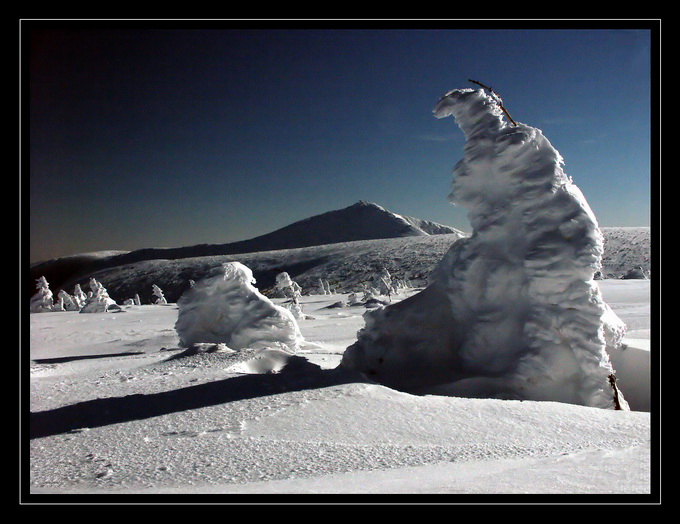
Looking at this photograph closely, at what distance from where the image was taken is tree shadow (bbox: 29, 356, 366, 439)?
12.9 feet

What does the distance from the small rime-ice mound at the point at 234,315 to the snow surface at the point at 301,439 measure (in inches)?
177

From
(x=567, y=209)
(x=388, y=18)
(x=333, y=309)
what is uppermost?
(x=388, y=18)

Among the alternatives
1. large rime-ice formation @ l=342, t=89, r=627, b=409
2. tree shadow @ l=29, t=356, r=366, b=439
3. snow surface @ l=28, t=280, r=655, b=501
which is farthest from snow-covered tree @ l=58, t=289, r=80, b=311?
tree shadow @ l=29, t=356, r=366, b=439

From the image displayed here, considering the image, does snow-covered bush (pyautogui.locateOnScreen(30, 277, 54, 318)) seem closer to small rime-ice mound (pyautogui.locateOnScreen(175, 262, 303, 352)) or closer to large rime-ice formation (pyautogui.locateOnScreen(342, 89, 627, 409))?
small rime-ice mound (pyautogui.locateOnScreen(175, 262, 303, 352))

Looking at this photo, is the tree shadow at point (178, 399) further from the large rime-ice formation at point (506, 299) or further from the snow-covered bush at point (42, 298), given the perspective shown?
the snow-covered bush at point (42, 298)

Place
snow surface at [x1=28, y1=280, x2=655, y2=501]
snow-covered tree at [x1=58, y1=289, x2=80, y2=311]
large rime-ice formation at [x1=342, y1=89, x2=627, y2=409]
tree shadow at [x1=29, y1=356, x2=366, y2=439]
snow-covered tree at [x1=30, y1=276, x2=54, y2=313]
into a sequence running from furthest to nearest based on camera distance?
snow-covered tree at [x1=58, y1=289, x2=80, y2=311] → snow-covered tree at [x1=30, y1=276, x2=54, y2=313] → large rime-ice formation at [x1=342, y1=89, x2=627, y2=409] → tree shadow at [x1=29, y1=356, x2=366, y2=439] → snow surface at [x1=28, y1=280, x2=655, y2=501]

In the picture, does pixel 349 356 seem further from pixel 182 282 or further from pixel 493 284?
pixel 182 282

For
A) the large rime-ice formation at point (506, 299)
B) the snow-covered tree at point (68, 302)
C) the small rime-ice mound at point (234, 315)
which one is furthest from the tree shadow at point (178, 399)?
the snow-covered tree at point (68, 302)

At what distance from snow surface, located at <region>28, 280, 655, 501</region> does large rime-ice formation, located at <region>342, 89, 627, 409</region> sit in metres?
2.03

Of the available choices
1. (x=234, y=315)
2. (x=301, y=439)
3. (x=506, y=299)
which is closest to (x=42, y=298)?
(x=234, y=315)

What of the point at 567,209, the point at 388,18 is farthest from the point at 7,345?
the point at 567,209

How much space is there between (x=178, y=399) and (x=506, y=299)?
15.0ft
